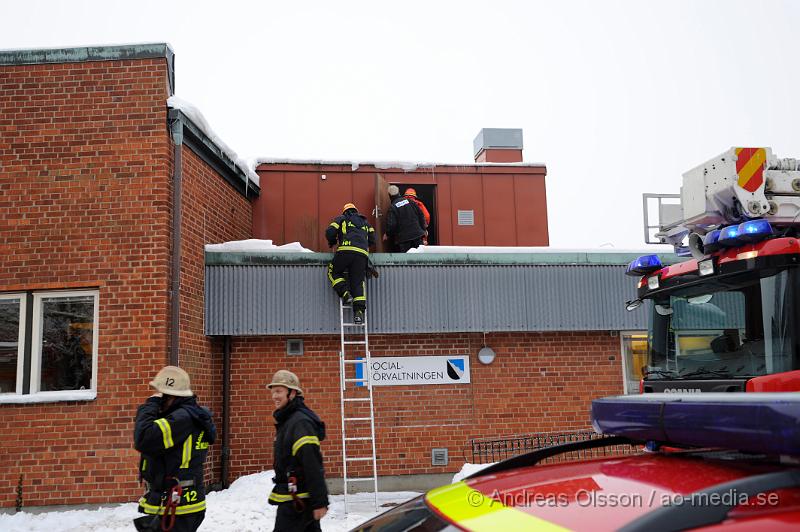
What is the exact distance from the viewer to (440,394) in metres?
11.6

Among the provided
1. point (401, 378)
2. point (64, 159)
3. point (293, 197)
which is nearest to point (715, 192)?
point (401, 378)

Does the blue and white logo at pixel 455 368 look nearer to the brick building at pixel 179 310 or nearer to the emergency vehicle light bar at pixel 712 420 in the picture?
the brick building at pixel 179 310

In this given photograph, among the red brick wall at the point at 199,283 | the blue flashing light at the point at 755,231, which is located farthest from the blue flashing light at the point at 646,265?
the red brick wall at the point at 199,283

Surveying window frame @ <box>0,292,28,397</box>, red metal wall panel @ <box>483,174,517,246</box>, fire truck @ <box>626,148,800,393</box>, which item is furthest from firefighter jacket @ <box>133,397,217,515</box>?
red metal wall panel @ <box>483,174,517,246</box>

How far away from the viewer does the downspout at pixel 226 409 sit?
11133 mm

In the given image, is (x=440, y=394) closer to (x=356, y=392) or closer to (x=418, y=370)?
(x=418, y=370)

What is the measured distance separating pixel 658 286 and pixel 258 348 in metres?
6.81

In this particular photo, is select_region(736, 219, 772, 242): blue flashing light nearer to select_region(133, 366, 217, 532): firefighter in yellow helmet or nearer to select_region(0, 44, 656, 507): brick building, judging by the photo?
select_region(133, 366, 217, 532): firefighter in yellow helmet

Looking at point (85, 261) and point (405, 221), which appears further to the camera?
point (405, 221)

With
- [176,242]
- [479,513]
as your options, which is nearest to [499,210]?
[176,242]

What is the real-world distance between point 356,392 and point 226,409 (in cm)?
200

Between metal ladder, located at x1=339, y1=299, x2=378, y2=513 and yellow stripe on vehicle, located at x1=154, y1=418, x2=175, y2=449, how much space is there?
5.70 meters

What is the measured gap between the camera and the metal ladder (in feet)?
36.8

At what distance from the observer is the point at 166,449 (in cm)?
552
